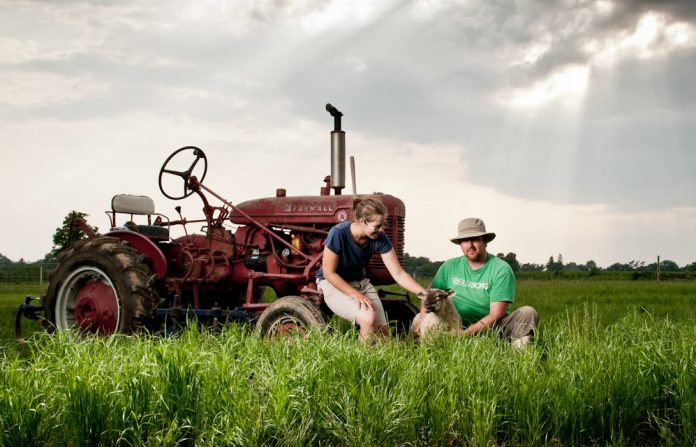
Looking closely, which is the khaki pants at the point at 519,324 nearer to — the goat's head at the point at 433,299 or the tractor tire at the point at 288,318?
the goat's head at the point at 433,299

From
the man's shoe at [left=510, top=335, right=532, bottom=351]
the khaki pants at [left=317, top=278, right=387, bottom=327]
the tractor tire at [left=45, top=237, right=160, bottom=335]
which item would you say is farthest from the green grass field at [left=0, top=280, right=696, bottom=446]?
the tractor tire at [left=45, top=237, right=160, bottom=335]

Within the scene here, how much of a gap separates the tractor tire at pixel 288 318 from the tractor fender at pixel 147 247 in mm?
1624

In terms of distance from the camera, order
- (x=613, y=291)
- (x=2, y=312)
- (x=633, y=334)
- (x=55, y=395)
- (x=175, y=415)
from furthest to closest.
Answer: (x=613, y=291)
(x=2, y=312)
(x=633, y=334)
(x=55, y=395)
(x=175, y=415)

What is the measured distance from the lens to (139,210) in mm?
8031

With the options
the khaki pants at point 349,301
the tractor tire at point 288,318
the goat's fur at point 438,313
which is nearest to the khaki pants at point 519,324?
the goat's fur at point 438,313

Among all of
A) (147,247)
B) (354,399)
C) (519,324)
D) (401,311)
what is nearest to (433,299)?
(519,324)

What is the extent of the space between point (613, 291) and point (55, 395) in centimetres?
1682

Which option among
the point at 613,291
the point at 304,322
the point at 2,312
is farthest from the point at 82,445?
the point at 613,291

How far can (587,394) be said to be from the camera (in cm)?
424

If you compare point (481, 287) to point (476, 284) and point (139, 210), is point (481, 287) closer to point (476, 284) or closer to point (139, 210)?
point (476, 284)

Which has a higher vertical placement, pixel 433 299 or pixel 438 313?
pixel 433 299

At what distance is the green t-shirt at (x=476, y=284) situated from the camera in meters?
5.71

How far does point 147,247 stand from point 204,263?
58cm

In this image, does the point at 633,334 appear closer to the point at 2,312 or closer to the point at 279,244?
the point at 279,244
